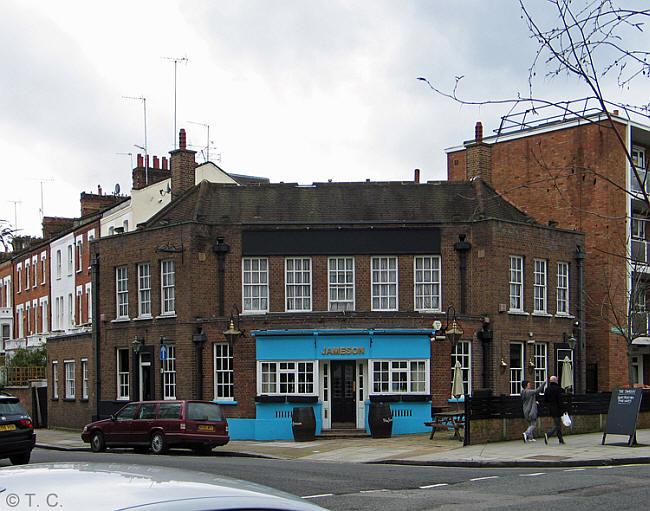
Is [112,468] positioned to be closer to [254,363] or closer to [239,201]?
[254,363]

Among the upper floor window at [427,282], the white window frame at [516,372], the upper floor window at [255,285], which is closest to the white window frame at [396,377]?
the upper floor window at [427,282]

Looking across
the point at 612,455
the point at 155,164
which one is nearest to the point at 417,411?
the point at 612,455

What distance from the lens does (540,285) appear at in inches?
1299

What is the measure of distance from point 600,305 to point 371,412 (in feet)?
43.9

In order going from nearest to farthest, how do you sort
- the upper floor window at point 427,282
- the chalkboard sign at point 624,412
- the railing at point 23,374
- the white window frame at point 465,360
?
the chalkboard sign at point 624,412 → the white window frame at point 465,360 → the upper floor window at point 427,282 → the railing at point 23,374

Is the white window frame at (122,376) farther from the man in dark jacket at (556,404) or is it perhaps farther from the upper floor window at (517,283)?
the man in dark jacket at (556,404)

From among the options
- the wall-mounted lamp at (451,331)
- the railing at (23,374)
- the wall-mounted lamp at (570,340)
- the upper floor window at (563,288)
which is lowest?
the railing at (23,374)

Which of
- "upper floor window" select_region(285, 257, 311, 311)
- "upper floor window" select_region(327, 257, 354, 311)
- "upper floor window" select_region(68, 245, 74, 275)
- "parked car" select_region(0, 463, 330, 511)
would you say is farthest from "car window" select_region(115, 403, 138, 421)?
"upper floor window" select_region(68, 245, 74, 275)

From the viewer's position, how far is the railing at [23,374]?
146ft

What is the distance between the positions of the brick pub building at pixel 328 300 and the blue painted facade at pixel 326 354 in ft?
0.15

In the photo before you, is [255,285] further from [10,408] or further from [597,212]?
[597,212]

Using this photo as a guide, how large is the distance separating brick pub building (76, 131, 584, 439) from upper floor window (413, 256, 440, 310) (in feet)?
0.16

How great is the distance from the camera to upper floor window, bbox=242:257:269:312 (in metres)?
31.8

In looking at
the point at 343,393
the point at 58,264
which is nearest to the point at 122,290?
the point at 343,393
